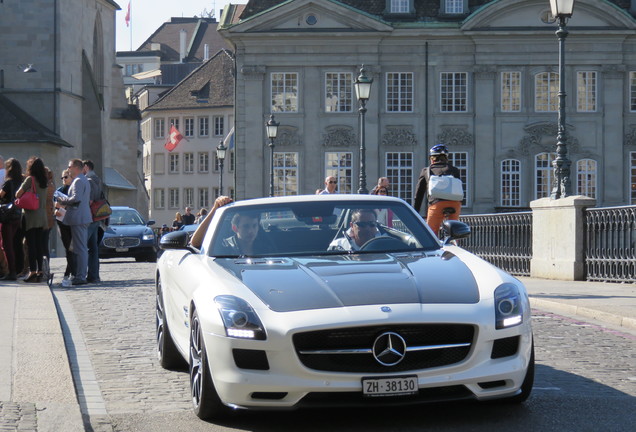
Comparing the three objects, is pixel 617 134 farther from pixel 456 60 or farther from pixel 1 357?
pixel 1 357

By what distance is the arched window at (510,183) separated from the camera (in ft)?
200

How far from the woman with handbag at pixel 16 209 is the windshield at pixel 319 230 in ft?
35.6

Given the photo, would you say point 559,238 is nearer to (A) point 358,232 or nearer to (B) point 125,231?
(B) point 125,231

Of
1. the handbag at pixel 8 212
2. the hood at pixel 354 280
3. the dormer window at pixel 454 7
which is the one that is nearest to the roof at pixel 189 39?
the dormer window at pixel 454 7

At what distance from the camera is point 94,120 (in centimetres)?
6756

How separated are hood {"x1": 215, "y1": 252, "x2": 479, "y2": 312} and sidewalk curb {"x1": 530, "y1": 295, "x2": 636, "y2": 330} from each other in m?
5.85

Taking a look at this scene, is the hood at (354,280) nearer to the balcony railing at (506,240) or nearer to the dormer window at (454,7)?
the balcony railing at (506,240)

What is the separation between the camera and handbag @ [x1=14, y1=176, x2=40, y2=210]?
18031 mm

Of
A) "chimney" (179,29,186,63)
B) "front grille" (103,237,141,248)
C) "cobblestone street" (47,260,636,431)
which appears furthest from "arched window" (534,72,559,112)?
"chimney" (179,29,186,63)

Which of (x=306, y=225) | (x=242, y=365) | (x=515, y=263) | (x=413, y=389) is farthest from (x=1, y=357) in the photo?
(x=515, y=263)

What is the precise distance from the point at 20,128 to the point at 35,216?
41272 millimetres

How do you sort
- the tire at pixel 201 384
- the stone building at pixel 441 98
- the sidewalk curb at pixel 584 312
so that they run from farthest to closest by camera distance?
the stone building at pixel 441 98, the sidewalk curb at pixel 584 312, the tire at pixel 201 384

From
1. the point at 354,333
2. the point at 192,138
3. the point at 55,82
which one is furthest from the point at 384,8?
the point at 354,333

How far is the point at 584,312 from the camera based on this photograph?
14.6 meters
